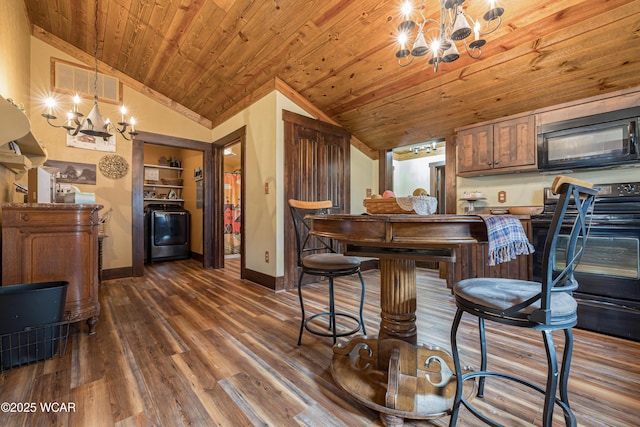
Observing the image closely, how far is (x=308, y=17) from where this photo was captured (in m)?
2.47

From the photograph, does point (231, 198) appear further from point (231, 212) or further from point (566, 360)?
point (566, 360)

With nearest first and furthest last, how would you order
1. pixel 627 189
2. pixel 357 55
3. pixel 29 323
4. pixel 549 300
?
pixel 549 300 < pixel 29 323 < pixel 627 189 < pixel 357 55

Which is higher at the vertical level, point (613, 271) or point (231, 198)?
point (231, 198)

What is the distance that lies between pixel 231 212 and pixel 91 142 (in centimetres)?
303

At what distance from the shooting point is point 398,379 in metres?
1.23

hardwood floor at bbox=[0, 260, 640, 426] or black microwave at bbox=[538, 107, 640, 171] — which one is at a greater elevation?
black microwave at bbox=[538, 107, 640, 171]

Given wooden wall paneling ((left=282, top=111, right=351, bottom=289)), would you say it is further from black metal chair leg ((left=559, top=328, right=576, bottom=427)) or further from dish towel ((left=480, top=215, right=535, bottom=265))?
black metal chair leg ((left=559, top=328, right=576, bottom=427))

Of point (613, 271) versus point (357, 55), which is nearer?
point (613, 271)

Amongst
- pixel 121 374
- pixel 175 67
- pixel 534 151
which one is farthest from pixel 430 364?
pixel 175 67

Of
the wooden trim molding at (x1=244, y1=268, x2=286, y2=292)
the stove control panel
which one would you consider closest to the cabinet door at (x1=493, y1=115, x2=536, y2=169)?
the stove control panel

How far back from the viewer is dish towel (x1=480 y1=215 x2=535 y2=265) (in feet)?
3.30

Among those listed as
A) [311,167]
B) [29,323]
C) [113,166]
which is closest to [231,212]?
[113,166]

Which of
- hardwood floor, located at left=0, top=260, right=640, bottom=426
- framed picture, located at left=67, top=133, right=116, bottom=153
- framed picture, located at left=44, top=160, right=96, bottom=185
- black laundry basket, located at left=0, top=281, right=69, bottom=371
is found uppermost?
framed picture, located at left=67, top=133, right=116, bottom=153

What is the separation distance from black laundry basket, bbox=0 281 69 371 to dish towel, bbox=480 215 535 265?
2.42 metres
